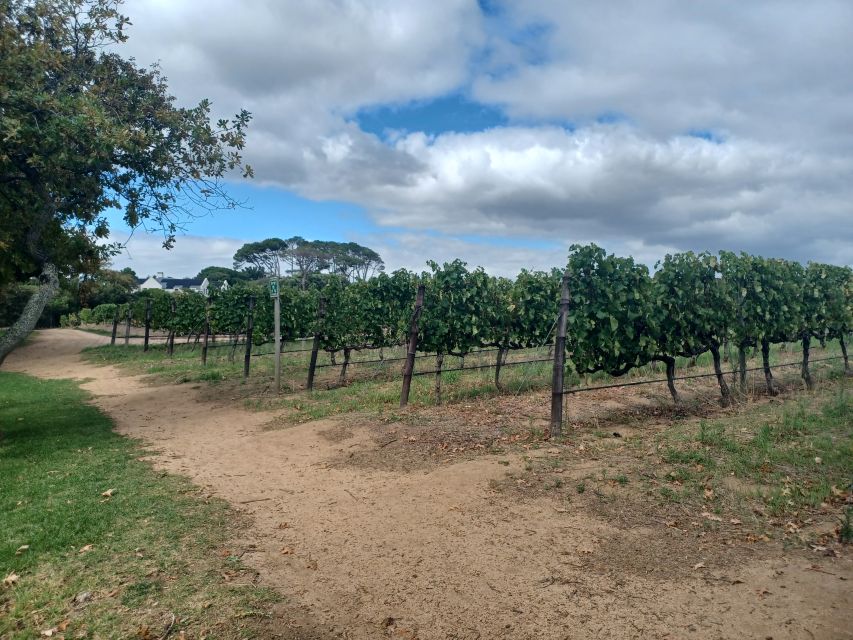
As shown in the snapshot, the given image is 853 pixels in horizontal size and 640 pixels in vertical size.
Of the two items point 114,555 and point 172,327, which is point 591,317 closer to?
point 114,555

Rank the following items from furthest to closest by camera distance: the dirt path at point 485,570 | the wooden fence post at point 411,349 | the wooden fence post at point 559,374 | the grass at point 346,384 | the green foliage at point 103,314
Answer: the green foliage at point 103,314 → the grass at point 346,384 → the wooden fence post at point 411,349 → the wooden fence post at point 559,374 → the dirt path at point 485,570

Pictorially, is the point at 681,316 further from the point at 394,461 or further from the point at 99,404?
the point at 99,404

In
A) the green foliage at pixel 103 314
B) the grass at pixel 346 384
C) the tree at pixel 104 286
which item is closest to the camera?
the grass at pixel 346 384

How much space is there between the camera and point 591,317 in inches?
347

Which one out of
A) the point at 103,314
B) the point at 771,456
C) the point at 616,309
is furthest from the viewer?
the point at 103,314

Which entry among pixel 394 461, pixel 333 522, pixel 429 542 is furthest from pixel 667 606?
pixel 394 461

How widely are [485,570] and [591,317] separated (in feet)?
18.3

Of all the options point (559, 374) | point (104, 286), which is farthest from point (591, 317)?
point (104, 286)

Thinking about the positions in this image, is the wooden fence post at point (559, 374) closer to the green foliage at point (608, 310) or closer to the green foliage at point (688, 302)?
the green foliage at point (608, 310)

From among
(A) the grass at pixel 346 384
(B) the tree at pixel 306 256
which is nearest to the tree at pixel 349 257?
(B) the tree at pixel 306 256

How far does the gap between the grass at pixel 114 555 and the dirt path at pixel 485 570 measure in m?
0.33

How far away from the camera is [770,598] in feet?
11.5

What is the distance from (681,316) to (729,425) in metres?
2.33

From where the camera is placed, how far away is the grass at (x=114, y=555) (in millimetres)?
3525
